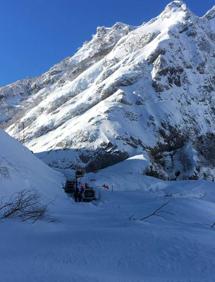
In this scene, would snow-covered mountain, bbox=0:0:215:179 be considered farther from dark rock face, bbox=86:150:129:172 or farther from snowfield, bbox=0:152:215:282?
snowfield, bbox=0:152:215:282

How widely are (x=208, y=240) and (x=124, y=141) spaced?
203 feet

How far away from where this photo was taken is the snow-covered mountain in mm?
70750

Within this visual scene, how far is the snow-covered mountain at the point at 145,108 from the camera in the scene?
232ft

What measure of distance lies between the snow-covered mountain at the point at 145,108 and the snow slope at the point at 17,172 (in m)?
36.8

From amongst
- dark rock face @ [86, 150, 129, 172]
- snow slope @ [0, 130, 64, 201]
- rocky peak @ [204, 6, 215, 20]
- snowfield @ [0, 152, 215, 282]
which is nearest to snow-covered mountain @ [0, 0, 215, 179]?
dark rock face @ [86, 150, 129, 172]

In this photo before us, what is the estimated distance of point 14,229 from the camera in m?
10.1

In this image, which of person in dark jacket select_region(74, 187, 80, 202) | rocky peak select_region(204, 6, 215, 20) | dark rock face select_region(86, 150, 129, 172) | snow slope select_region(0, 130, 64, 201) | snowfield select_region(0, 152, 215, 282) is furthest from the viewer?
rocky peak select_region(204, 6, 215, 20)

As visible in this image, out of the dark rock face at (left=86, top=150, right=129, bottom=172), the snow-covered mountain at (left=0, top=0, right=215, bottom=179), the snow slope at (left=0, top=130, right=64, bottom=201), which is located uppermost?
the snow-covered mountain at (left=0, top=0, right=215, bottom=179)

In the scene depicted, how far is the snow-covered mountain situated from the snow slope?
36842mm

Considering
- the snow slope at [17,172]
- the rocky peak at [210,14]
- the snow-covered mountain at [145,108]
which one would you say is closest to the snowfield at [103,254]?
the snow slope at [17,172]

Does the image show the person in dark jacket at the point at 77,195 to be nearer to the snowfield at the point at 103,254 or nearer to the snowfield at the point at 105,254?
the snowfield at the point at 103,254

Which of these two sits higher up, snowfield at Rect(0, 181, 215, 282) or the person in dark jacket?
the person in dark jacket

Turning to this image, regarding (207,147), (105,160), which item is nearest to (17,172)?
(105,160)

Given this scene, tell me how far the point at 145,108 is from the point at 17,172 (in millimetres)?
61515
